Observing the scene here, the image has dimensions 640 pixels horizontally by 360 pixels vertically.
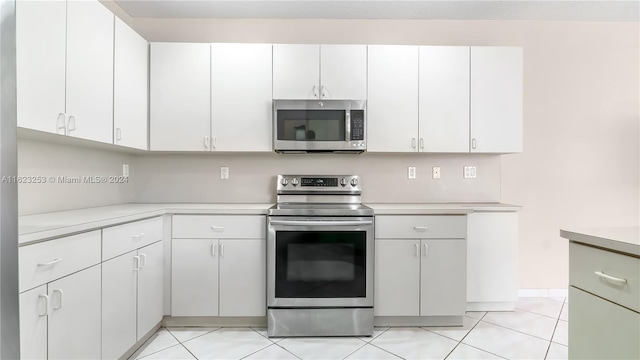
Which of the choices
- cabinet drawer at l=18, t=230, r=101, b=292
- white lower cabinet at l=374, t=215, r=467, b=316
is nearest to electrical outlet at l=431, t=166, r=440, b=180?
white lower cabinet at l=374, t=215, r=467, b=316

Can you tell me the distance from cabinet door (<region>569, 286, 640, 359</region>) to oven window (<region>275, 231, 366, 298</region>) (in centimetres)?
123

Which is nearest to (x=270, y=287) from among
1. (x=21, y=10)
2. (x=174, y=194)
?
(x=174, y=194)

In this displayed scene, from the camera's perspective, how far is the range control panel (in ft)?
8.64

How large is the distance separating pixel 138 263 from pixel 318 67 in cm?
190

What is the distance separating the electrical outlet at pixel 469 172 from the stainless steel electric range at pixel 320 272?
1.23 metres

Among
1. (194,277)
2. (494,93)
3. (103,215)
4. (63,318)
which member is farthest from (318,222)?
(494,93)

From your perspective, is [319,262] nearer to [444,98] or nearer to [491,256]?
[491,256]

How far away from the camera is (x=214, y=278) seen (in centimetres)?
213

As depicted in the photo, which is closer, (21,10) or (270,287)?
(21,10)

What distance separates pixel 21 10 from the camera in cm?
129

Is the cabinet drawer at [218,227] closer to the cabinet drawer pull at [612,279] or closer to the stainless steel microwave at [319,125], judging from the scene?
the stainless steel microwave at [319,125]

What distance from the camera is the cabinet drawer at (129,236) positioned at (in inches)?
60.9

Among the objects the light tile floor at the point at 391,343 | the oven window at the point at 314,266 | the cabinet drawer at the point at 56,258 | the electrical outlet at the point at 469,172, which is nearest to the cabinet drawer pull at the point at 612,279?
the light tile floor at the point at 391,343

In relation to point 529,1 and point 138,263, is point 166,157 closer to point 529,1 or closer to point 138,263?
point 138,263
